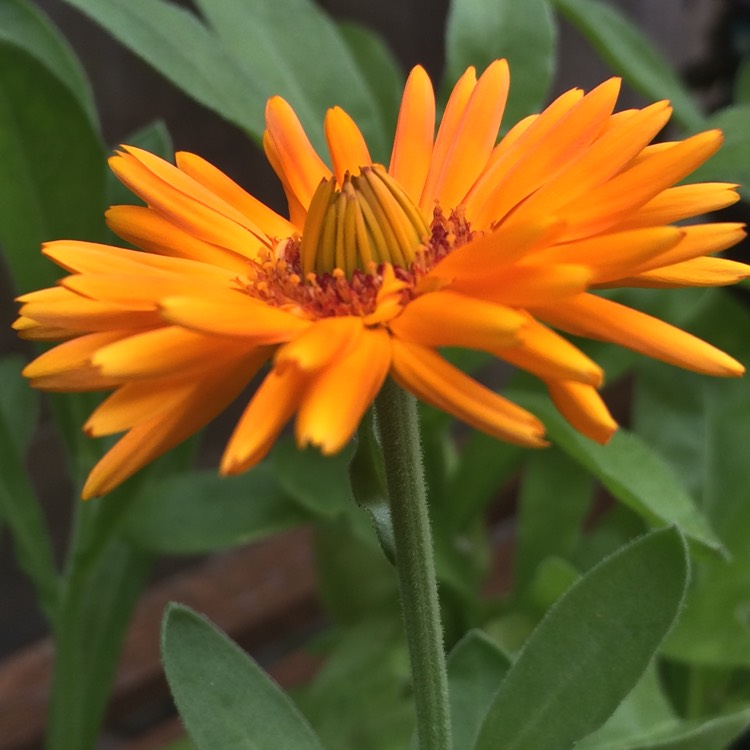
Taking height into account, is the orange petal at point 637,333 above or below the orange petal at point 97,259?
below

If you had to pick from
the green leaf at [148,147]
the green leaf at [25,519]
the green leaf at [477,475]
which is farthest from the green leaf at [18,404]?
the green leaf at [477,475]

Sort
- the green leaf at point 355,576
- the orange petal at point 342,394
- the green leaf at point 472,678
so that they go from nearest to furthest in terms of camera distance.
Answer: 1. the orange petal at point 342,394
2. the green leaf at point 472,678
3. the green leaf at point 355,576

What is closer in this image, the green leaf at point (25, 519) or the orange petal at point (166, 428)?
the orange petal at point (166, 428)

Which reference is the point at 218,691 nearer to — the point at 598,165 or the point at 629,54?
the point at 598,165

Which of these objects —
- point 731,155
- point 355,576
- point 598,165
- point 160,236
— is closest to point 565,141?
point 598,165

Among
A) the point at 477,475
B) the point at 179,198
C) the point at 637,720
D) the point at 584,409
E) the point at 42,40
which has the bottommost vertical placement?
the point at 637,720

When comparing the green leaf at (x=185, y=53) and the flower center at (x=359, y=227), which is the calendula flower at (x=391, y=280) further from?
the green leaf at (x=185, y=53)

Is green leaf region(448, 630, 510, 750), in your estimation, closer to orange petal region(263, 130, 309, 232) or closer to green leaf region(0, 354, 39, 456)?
orange petal region(263, 130, 309, 232)

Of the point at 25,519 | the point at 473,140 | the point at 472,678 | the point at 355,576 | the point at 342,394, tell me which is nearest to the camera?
the point at 342,394

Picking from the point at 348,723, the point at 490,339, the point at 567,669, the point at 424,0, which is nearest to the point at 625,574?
the point at 567,669
